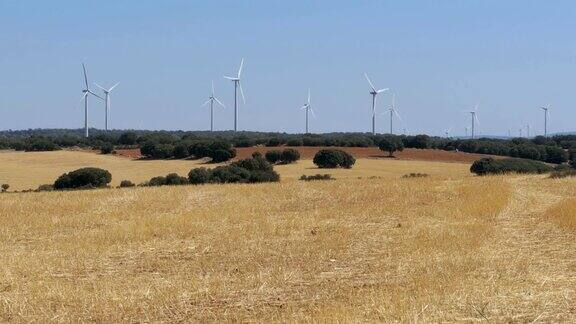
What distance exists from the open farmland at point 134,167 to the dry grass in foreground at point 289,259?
3215cm

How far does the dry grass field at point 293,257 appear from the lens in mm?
10969

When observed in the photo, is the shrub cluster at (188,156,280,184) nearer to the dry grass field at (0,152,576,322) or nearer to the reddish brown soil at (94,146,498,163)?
the dry grass field at (0,152,576,322)

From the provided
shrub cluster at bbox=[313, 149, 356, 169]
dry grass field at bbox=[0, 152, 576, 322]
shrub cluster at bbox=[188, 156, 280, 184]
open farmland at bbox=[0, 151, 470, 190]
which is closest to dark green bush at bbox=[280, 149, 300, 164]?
open farmland at bbox=[0, 151, 470, 190]

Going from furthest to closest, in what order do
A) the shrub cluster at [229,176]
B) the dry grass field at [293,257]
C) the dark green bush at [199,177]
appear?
the dark green bush at [199,177] → the shrub cluster at [229,176] → the dry grass field at [293,257]

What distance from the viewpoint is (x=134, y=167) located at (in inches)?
3039

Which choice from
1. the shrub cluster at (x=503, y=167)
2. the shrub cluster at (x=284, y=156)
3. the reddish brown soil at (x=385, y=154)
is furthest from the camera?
the reddish brown soil at (x=385, y=154)

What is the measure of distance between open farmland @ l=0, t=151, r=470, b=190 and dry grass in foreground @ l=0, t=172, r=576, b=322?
32.1 m

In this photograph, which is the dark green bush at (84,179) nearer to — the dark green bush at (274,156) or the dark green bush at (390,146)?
the dark green bush at (274,156)

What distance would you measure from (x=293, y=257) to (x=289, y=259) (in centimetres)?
28

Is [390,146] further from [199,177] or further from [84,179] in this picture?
[84,179]

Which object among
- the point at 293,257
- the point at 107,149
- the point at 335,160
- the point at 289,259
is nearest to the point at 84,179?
the point at 335,160

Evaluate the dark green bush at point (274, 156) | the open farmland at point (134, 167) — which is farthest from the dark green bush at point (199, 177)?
the dark green bush at point (274, 156)

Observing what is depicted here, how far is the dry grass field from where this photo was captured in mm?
10969

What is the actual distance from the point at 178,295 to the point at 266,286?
4.76 feet
